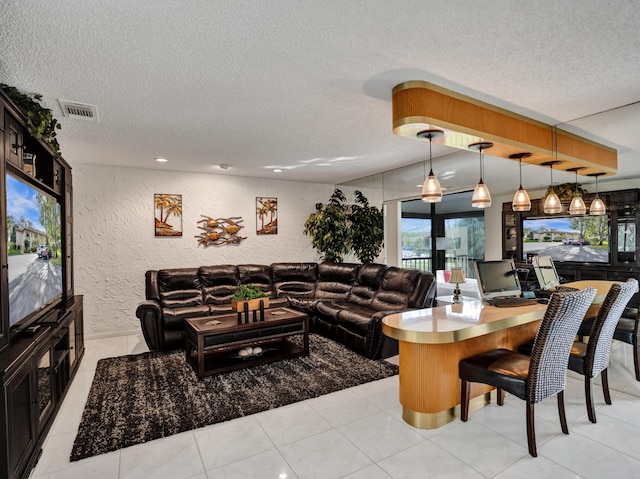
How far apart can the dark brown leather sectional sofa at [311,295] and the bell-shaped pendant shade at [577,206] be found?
160cm

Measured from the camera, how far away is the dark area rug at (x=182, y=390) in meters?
2.51

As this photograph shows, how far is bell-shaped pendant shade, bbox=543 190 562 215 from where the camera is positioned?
3242 mm

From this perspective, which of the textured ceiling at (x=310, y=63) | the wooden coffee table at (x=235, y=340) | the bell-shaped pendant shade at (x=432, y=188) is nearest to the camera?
the textured ceiling at (x=310, y=63)

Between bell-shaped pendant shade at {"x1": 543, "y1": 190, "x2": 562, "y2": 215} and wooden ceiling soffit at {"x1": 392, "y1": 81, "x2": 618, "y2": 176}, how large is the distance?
0.34 m

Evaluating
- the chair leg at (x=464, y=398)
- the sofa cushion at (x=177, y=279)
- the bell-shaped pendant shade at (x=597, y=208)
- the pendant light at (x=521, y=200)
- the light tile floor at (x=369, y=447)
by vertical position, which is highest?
the pendant light at (x=521, y=200)

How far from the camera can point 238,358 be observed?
371cm

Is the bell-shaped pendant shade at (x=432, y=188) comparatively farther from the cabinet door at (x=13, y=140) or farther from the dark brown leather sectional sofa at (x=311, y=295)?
the cabinet door at (x=13, y=140)

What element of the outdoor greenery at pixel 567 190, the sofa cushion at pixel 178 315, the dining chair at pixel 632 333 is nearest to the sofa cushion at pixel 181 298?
the sofa cushion at pixel 178 315

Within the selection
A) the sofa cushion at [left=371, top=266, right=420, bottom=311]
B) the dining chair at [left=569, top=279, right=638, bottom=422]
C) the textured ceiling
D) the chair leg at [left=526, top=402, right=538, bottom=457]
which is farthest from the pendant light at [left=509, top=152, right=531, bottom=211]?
the chair leg at [left=526, top=402, right=538, bottom=457]

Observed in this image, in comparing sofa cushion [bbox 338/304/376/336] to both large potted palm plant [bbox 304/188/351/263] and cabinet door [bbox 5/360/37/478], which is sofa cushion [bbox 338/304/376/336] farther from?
cabinet door [bbox 5/360/37/478]

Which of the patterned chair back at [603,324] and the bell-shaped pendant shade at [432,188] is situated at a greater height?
the bell-shaped pendant shade at [432,188]

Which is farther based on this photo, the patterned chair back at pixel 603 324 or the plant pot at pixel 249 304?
the plant pot at pixel 249 304

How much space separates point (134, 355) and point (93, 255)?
1736 mm

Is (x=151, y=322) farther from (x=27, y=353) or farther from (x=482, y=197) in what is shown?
(x=482, y=197)
